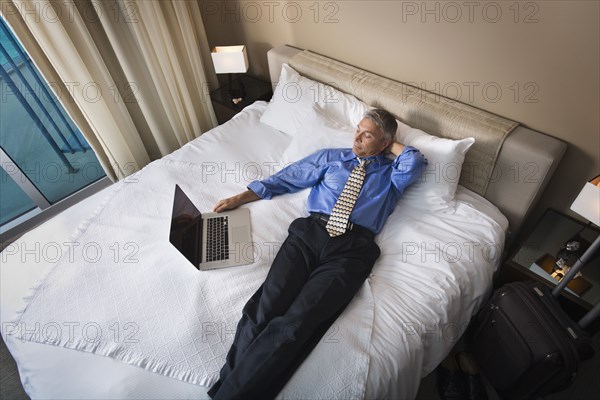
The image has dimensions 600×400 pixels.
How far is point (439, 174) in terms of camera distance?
158 cm

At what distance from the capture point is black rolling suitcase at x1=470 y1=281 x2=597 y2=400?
124 cm

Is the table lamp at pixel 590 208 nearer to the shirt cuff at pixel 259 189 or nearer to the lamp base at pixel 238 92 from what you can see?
the shirt cuff at pixel 259 189

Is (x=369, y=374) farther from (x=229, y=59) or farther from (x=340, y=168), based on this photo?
(x=229, y=59)

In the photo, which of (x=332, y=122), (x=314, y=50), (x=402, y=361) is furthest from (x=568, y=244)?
(x=314, y=50)

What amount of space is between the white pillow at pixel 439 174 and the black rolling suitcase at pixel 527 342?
47cm

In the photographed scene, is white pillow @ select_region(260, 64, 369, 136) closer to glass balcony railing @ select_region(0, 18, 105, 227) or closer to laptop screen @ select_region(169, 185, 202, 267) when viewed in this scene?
laptop screen @ select_region(169, 185, 202, 267)

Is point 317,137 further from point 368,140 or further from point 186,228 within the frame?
point 186,228

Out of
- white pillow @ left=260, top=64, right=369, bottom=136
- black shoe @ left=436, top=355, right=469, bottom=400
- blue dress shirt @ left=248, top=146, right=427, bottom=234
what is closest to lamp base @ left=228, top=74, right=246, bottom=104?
white pillow @ left=260, top=64, right=369, bottom=136

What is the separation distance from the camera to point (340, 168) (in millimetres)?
1697

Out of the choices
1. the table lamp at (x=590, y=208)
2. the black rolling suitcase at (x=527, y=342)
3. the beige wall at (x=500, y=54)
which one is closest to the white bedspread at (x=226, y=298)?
the black rolling suitcase at (x=527, y=342)

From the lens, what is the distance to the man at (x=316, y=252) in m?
1.16

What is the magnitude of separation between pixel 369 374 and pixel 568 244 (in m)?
1.13

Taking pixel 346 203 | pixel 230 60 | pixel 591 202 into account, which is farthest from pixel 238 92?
pixel 591 202

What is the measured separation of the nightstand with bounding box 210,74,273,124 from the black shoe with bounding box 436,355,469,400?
6.94 ft
